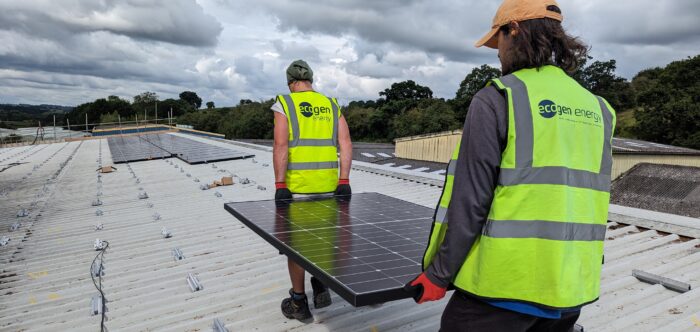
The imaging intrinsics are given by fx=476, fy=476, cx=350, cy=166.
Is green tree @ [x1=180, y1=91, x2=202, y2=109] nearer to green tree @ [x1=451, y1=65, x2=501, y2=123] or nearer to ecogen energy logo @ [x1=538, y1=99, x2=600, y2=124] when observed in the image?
green tree @ [x1=451, y1=65, x2=501, y2=123]

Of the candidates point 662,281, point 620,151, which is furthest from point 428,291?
point 620,151

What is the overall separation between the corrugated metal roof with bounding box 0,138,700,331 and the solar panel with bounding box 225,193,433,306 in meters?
0.92

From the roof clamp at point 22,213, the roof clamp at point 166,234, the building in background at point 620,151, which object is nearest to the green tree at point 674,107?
the building in background at point 620,151

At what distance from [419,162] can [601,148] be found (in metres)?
39.1

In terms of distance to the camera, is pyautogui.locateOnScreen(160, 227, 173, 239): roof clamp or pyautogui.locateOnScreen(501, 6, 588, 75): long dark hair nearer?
pyautogui.locateOnScreen(501, 6, 588, 75): long dark hair

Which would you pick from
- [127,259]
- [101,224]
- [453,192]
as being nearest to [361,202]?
[453,192]

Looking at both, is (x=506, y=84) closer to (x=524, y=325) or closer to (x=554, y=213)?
(x=554, y=213)

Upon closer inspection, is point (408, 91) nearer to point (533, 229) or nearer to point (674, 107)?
point (674, 107)

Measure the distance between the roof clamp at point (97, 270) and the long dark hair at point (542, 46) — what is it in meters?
5.45

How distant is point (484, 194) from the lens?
1.93 metres

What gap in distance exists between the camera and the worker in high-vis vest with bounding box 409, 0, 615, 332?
1906 millimetres

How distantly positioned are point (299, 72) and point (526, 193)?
3263 mm

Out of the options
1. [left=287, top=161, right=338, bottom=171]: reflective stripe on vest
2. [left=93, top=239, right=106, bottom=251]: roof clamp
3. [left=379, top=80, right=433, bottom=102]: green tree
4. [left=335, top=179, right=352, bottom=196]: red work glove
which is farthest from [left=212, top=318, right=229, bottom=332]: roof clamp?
[left=379, top=80, right=433, bottom=102]: green tree

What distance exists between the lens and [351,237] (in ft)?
11.4
